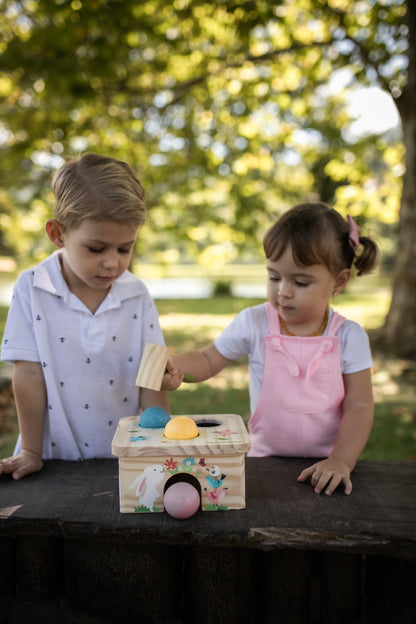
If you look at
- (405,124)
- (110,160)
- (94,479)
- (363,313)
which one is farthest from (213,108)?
(94,479)

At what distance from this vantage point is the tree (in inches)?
230

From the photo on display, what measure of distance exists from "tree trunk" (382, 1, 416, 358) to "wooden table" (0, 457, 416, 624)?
241 inches

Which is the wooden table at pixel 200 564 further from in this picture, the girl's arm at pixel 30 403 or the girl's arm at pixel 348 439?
the girl's arm at pixel 30 403

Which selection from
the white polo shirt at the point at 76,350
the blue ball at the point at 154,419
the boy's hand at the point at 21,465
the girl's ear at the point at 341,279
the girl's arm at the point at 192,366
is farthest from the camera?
the girl's ear at the point at 341,279

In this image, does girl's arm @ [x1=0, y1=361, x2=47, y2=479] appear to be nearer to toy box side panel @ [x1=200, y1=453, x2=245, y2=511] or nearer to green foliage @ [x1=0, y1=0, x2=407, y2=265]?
toy box side panel @ [x1=200, y1=453, x2=245, y2=511]

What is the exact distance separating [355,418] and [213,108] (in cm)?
1000

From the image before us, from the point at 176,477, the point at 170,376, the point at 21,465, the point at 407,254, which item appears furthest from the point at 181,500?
the point at 407,254

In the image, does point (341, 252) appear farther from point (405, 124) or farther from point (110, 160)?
point (405, 124)

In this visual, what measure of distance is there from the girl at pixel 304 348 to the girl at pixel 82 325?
28 cm

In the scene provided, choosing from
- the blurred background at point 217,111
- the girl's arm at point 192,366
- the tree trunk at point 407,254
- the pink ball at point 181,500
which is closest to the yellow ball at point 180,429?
the pink ball at point 181,500

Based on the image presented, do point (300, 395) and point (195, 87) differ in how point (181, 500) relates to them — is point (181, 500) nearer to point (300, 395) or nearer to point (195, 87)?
point (300, 395)

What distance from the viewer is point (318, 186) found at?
17.5 meters

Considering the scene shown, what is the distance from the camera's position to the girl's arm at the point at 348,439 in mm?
1817

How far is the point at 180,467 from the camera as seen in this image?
1.58 m
